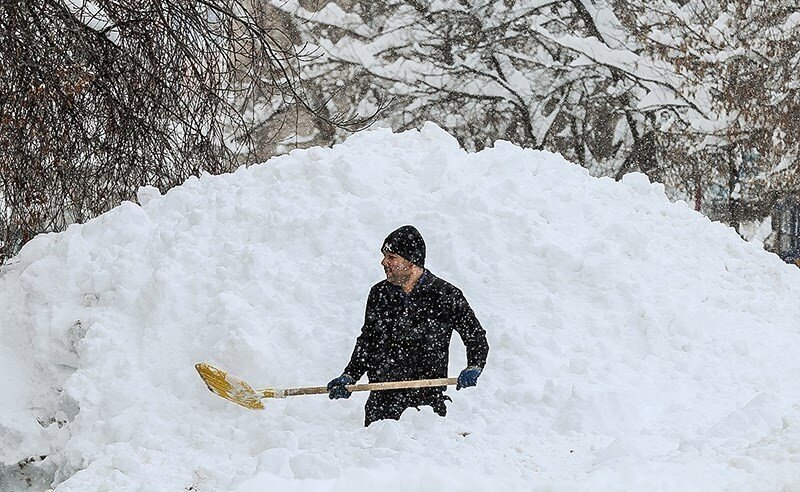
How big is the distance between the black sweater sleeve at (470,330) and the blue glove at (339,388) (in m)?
0.66

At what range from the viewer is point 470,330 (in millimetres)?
5246

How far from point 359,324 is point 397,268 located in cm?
159

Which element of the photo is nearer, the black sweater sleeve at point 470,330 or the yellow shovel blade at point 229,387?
the black sweater sleeve at point 470,330

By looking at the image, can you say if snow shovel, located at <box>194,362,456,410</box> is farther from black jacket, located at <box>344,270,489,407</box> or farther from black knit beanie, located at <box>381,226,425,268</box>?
black knit beanie, located at <box>381,226,425,268</box>

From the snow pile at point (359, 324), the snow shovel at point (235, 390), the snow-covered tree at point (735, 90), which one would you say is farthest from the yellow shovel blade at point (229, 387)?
the snow-covered tree at point (735, 90)

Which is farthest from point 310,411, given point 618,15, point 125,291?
point 618,15

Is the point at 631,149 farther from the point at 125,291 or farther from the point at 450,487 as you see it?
the point at 450,487

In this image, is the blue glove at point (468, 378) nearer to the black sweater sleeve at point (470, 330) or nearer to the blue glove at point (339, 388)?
the black sweater sleeve at point (470, 330)

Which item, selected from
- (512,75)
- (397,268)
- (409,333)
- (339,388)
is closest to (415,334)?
(409,333)

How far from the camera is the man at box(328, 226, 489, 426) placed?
5223mm

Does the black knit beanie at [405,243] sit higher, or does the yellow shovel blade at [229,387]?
the black knit beanie at [405,243]

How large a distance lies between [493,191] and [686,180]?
1013 cm

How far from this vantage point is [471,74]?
18203 mm

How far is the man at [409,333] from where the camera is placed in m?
5.22
